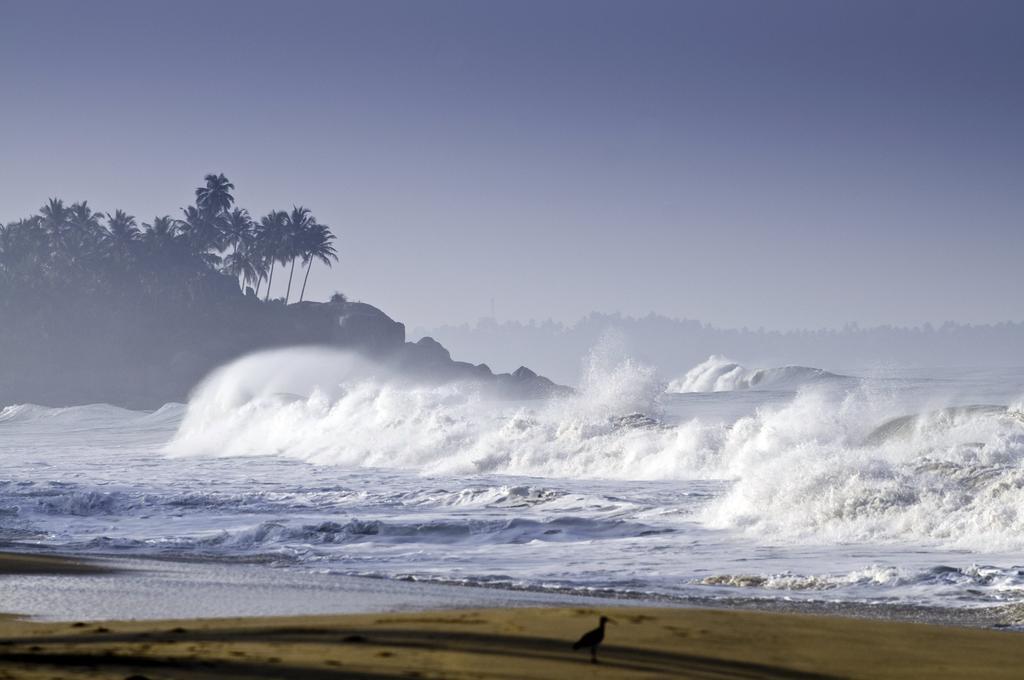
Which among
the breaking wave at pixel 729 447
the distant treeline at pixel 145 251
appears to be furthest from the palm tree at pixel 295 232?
the breaking wave at pixel 729 447

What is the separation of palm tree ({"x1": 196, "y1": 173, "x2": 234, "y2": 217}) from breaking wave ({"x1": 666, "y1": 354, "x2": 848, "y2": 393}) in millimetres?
43758

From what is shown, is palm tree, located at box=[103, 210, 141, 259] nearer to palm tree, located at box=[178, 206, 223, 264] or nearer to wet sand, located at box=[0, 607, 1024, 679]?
palm tree, located at box=[178, 206, 223, 264]

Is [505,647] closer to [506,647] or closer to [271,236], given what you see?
[506,647]

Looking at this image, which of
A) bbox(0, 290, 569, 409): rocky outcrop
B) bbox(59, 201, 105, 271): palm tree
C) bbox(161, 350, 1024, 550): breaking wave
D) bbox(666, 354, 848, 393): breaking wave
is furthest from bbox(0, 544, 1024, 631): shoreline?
bbox(59, 201, 105, 271): palm tree

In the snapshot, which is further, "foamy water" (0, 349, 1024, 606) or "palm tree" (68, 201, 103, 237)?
"palm tree" (68, 201, 103, 237)

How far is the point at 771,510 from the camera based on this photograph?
53.0 feet

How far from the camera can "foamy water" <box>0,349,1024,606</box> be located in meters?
12.7

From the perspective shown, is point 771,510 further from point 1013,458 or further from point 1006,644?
point 1006,644

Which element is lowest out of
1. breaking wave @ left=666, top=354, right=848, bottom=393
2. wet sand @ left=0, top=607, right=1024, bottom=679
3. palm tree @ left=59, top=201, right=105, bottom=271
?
wet sand @ left=0, top=607, right=1024, bottom=679

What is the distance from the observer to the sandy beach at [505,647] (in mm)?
6227

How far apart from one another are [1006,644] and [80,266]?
3728 inches

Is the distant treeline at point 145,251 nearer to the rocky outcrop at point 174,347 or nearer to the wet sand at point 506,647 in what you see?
the rocky outcrop at point 174,347

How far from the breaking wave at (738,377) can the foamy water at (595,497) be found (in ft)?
124

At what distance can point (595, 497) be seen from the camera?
19.1 m
